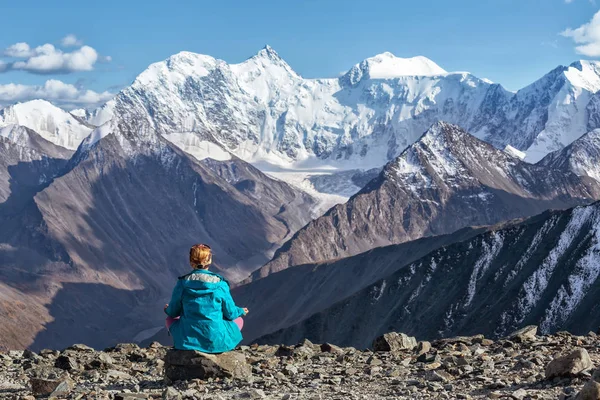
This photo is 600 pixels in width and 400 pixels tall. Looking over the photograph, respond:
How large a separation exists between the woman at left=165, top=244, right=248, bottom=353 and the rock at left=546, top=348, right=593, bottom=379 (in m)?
7.10

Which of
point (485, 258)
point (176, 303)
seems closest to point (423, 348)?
point (176, 303)

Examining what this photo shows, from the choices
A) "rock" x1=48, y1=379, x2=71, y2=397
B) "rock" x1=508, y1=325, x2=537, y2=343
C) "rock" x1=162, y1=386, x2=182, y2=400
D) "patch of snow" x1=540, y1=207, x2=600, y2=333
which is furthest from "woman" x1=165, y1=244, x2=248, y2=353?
"patch of snow" x1=540, y1=207, x2=600, y2=333

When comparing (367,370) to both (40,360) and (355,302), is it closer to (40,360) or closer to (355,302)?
(40,360)

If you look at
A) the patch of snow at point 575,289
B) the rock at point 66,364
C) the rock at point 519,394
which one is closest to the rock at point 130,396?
the rock at point 519,394

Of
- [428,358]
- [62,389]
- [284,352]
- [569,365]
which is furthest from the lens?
[284,352]

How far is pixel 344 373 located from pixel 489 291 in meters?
121

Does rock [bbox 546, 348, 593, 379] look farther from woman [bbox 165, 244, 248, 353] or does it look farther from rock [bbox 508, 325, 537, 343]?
rock [bbox 508, 325, 537, 343]

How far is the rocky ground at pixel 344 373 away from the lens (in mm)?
20375

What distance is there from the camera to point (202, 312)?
21.7 meters

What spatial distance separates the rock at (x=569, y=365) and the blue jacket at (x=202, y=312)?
717cm

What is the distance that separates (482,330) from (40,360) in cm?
10136

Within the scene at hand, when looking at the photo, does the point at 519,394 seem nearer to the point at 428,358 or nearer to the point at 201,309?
the point at 428,358

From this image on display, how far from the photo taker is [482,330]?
12588 cm

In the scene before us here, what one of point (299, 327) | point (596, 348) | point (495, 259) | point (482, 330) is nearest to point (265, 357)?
point (596, 348)
